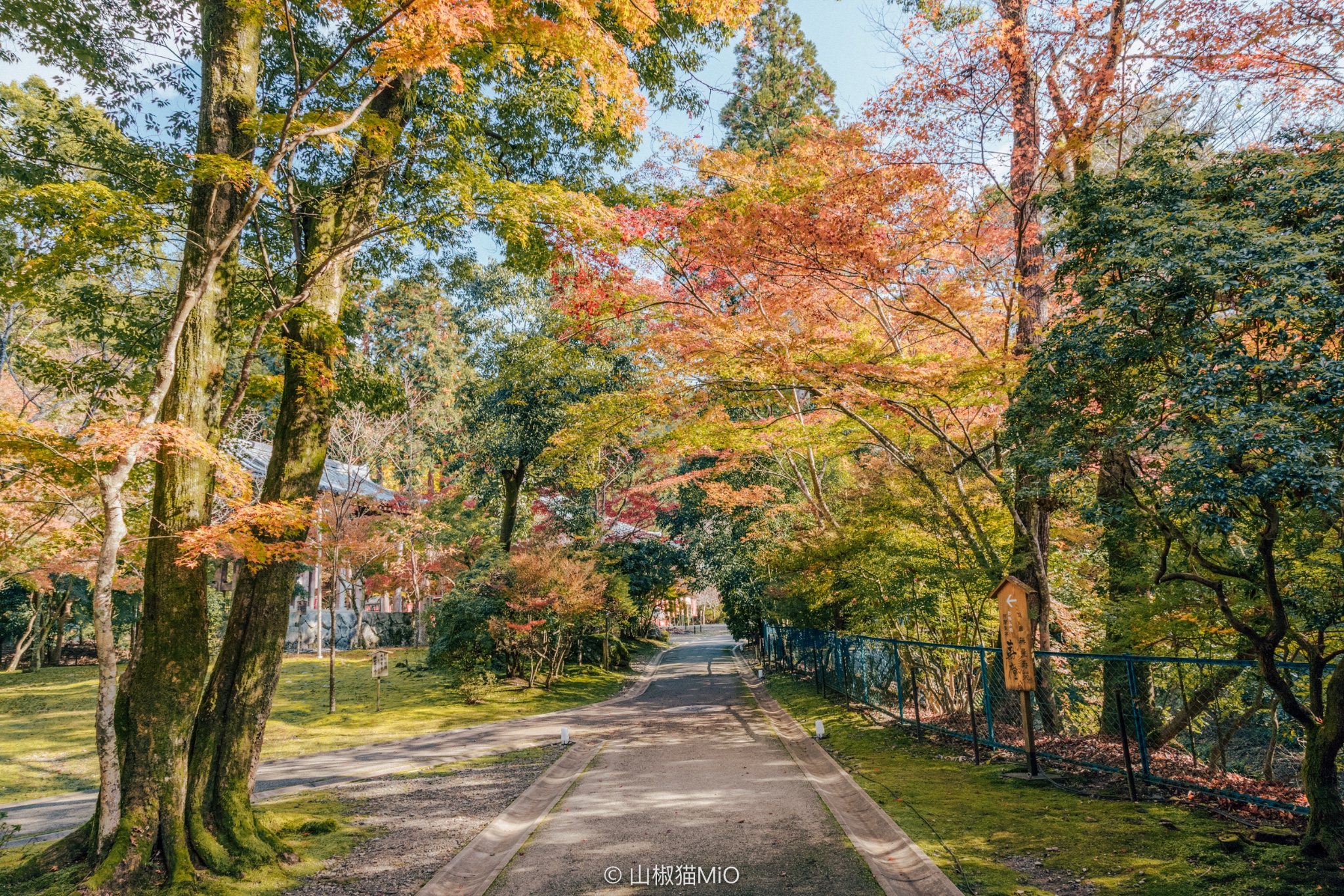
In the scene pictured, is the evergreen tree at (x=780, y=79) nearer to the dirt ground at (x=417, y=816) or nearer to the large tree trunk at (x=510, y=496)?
the large tree trunk at (x=510, y=496)

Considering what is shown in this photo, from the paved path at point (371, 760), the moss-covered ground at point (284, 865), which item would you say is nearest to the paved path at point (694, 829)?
the moss-covered ground at point (284, 865)

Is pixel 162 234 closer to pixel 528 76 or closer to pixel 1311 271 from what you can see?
pixel 528 76

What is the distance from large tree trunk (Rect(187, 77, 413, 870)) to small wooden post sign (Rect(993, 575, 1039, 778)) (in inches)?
287

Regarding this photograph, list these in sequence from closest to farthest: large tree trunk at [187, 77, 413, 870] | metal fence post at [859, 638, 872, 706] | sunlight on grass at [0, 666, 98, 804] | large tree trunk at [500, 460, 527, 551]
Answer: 1. large tree trunk at [187, 77, 413, 870]
2. sunlight on grass at [0, 666, 98, 804]
3. metal fence post at [859, 638, 872, 706]
4. large tree trunk at [500, 460, 527, 551]

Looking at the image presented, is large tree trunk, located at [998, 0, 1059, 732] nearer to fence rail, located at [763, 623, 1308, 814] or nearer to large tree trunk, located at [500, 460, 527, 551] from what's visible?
fence rail, located at [763, 623, 1308, 814]

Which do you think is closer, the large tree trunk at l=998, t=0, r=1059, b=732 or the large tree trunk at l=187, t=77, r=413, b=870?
the large tree trunk at l=187, t=77, r=413, b=870

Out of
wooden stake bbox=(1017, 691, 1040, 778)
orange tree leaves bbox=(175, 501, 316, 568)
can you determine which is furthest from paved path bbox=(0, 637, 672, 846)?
wooden stake bbox=(1017, 691, 1040, 778)

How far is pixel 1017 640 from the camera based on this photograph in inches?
273

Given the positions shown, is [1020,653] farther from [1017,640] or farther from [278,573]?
[278,573]

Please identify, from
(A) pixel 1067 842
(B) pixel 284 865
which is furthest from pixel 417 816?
(A) pixel 1067 842

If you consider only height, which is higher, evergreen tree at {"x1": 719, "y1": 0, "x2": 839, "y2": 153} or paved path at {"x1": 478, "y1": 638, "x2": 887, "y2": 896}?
evergreen tree at {"x1": 719, "y1": 0, "x2": 839, "y2": 153}

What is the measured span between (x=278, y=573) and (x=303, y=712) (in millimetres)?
11042

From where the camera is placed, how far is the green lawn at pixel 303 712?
33.3 feet

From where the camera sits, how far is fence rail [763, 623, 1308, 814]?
5.92 meters
